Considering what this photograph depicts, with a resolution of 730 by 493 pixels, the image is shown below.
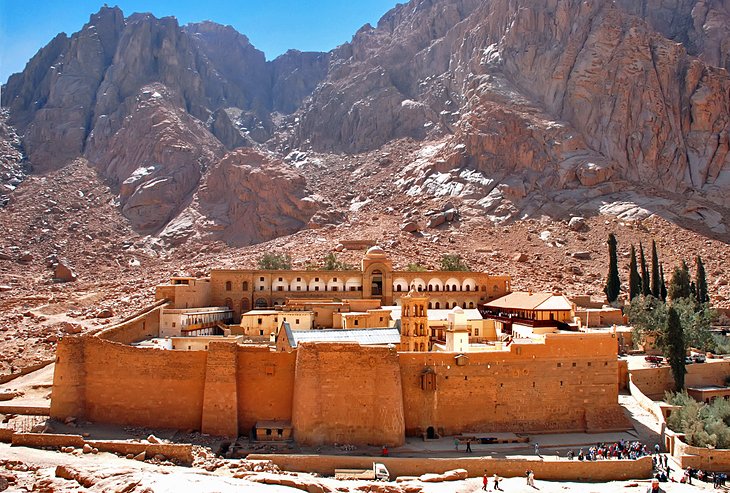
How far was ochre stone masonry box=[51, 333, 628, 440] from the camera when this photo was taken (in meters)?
25.1

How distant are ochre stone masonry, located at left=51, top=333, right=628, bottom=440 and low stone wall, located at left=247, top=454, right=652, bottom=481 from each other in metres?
2.06

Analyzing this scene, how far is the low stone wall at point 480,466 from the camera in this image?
74.5 feet

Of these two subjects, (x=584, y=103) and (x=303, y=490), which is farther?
(x=584, y=103)

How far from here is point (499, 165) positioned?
3135 inches

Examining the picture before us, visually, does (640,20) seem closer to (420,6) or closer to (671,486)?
(420,6)

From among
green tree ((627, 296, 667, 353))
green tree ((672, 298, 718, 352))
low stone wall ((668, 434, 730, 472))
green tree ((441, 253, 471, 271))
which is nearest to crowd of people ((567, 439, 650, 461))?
low stone wall ((668, 434, 730, 472))

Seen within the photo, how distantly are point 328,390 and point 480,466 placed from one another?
615 cm

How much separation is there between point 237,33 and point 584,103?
80.4 meters

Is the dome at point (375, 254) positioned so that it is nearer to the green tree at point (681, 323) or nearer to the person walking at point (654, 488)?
the green tree at point (681, 323)

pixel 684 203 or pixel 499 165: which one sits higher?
pixel 499 165

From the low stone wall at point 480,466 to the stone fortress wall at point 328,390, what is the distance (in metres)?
2.07

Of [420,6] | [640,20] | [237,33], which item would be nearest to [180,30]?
[237,33]

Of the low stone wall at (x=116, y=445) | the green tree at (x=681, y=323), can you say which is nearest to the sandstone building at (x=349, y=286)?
the green tree at (x=681, y=323)

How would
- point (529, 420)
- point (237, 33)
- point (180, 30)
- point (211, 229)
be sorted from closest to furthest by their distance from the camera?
1. point (529, 420)
2. point (211, 229)
3. point (180, 30)
4. point (237, 33)
